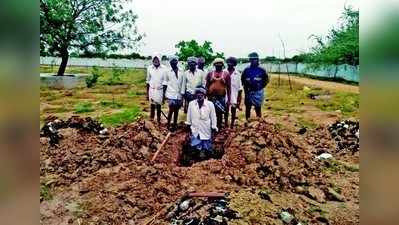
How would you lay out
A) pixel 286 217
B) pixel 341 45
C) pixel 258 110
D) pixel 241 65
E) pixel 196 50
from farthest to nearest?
1. pixel 258 110
2. pixel 241 65
3. pixel 196 50
4. pixel 341 45
5. pixel 286 217

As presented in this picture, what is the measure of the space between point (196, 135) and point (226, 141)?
242 mm

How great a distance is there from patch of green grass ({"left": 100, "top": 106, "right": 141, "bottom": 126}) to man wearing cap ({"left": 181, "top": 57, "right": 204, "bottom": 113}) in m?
0.40

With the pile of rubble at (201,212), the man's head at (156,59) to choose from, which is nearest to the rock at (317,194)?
the pile of rubble at (201,212)

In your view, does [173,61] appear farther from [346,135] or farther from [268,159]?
[346,135]

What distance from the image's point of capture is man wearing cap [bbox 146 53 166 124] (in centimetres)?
461

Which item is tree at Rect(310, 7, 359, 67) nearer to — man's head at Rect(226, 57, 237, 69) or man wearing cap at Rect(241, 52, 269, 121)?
man wearing cap at Rect(241, 52, 269, 121)

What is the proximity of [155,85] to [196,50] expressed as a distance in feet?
1.54

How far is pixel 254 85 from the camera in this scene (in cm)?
462

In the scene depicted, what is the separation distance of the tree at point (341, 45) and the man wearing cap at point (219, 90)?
27.2 inches

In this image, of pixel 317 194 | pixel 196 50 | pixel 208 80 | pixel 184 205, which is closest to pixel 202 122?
pixel 208 80

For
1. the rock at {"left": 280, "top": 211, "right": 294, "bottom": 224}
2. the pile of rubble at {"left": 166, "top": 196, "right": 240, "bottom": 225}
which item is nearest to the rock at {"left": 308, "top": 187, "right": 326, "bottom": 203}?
the rock at {"left": 280, "top": 211, "right": 294, "bottom": 224}
